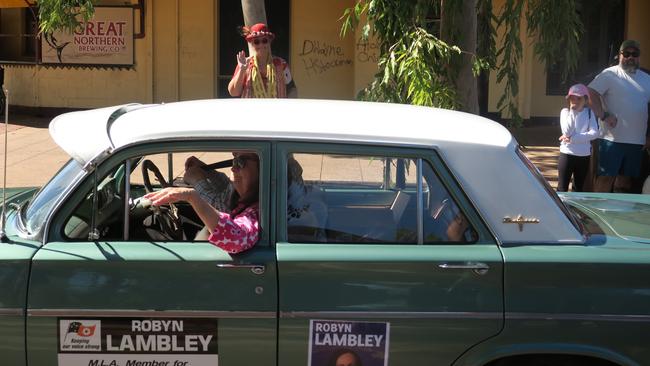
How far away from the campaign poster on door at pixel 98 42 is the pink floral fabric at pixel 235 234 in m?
13.5

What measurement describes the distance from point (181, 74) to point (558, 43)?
10859 millimetres

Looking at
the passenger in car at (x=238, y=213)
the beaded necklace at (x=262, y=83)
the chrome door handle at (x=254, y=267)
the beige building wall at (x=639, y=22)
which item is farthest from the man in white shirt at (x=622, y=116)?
the beige building wall at (x=639, y=22)

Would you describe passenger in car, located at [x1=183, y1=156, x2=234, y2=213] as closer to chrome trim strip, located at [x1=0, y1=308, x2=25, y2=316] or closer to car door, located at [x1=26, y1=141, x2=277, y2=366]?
car door, located at [x1=26, y1=141, x2=277, y2=366]

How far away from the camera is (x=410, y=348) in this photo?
3133 mm

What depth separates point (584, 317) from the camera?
3.10 m

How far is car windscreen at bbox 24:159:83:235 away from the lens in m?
3.35

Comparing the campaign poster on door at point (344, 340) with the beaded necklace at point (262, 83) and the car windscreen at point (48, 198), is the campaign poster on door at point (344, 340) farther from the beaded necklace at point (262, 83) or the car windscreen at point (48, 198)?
the beaded necklace at point (262, 83)

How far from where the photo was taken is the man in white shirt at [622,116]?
23.6ft

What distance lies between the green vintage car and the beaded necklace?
3197 mm

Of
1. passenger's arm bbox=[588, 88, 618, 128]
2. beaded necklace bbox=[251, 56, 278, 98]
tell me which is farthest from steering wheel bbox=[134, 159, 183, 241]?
passenger's arm bbox=[588, 88, 618, 128]

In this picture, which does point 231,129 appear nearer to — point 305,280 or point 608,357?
point 305,280

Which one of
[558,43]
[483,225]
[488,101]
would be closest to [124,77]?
[488,101]

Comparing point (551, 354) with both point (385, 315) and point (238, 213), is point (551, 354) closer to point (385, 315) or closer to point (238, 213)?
point (385, 315)

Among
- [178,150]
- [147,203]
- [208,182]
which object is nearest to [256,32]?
[208,182]
